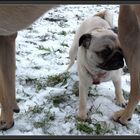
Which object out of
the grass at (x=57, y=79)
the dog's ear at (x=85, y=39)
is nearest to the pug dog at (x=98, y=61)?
the dog's ear at (x=85, y=39)

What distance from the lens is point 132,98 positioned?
106 inches

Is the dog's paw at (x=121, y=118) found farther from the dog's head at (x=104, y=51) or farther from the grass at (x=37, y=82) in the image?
the grass at (x=37, y=82)

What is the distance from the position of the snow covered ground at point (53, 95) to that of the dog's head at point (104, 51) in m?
0.33

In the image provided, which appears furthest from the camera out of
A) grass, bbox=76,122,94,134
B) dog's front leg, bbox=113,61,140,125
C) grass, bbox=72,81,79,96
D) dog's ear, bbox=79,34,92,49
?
grass, bbox=72,81,79,96

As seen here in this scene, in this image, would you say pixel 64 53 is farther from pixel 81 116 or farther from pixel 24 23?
pixel 24 23

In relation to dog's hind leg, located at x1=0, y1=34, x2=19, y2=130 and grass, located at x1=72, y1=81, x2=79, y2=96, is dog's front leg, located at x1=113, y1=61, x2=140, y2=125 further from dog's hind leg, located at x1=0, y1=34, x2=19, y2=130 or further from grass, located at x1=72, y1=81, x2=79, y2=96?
dog's hind leg, located at x1=0, y1=34, x2=19, y2=130

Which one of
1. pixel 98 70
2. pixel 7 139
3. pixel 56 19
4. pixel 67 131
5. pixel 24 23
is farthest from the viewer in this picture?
pixel 56 19

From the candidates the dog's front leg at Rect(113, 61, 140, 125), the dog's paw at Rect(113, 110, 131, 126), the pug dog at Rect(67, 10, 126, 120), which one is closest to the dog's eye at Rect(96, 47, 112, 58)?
the pug dog at Rect(67, 10, 126, 120)

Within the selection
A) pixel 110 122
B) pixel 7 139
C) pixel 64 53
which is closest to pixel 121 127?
pixel 110 122

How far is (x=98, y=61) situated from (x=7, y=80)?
713 mm

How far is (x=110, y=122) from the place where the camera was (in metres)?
2.84

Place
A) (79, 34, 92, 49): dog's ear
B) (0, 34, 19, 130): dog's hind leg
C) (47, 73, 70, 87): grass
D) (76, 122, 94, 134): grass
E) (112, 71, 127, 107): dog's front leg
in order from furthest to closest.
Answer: (47, 73, 70, 87): grass → (112, 71, 127, 107): dog's front leg → (79, 34, 92, 49): dog's ear → (76, 122, 94, 134): grass → (0, 34, 19, 130): dog's hind leg

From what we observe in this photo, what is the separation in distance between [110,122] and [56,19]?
2.42 metres

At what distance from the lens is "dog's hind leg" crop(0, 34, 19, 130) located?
7.83ft
